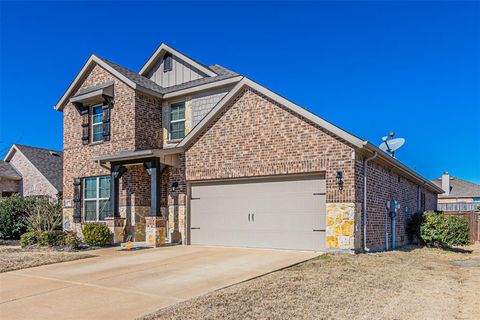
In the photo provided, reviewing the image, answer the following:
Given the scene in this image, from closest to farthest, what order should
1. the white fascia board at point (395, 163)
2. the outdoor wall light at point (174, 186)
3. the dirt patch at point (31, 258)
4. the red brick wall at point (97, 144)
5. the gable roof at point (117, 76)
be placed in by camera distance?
the dirt patch at point (31, 258)
the white fascia board at point (395, 163)
the outdoor wall light at point (174, 186)
the red brick wall at point (97, 144)
the gable roof at point (117, 76)

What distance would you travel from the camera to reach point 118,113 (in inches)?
631

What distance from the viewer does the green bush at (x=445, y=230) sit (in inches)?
558

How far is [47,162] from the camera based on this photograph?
85.2ft

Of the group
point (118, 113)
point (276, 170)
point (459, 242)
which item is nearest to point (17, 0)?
point (118, 113)

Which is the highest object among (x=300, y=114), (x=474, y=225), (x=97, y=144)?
(x=300, y=114)

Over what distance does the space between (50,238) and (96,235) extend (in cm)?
149

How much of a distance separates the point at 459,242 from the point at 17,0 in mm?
17440

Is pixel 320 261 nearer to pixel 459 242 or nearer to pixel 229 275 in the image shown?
pixel 229 275

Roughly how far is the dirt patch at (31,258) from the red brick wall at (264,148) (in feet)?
15.6

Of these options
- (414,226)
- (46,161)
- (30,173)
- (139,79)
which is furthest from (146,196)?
(46,161)

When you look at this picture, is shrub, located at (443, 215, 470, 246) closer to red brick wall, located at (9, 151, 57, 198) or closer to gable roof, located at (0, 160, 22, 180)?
red brick wall, located at (9, 151, 57, 198)

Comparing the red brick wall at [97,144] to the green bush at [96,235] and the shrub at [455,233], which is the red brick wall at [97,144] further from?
the shrub at [455,233]

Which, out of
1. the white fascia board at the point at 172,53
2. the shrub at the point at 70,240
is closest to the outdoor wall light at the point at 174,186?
the shrub at the point at 70,240

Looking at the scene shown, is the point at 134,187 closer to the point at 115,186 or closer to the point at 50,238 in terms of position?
the point at 115,186
